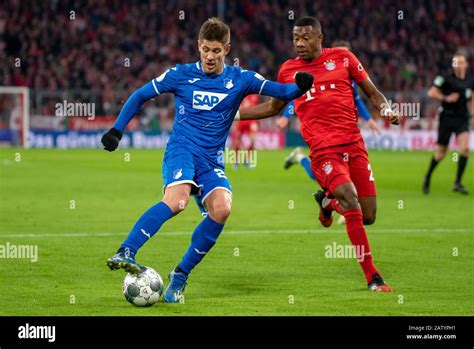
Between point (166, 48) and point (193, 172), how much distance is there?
3339 centimetres

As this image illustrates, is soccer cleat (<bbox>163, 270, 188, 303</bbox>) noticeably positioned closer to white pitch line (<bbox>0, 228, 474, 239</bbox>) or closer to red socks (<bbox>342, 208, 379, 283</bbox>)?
red socks (<bbox>342, 208, 379, 283</bbox>)

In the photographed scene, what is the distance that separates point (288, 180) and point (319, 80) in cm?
1280

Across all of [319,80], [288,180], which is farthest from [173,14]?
[319,80]

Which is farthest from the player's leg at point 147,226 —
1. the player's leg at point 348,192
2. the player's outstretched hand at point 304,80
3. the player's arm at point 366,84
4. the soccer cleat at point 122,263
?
the player's arm at point 366,84

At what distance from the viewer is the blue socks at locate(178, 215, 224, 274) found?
7891 mm

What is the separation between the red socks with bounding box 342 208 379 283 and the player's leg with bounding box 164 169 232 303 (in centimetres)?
123

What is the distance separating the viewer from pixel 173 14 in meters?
42.1

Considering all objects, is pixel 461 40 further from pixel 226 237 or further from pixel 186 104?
pixel 186 104

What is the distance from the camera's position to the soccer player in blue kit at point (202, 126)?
306 inches

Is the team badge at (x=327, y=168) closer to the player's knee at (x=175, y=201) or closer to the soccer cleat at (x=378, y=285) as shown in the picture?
the soccer cleat at (x=378, y=285)

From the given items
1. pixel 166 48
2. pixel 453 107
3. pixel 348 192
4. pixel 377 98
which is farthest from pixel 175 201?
pixel 166 48

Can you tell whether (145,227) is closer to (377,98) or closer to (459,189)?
(377,98)

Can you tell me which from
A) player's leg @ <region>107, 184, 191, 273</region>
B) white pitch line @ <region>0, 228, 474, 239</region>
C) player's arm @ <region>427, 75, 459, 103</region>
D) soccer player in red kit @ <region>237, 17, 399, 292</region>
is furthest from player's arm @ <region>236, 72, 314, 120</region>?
player's arm @ <region>427, 75, 459, 103</region>
